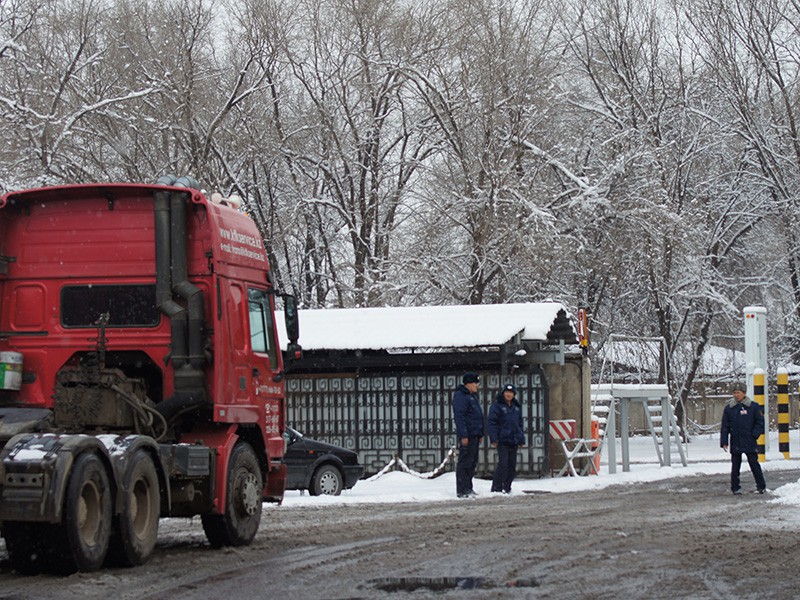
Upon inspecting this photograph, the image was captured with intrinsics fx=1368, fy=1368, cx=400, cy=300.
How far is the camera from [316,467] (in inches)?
863

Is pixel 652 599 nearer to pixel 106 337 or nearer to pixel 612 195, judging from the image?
pixel 106 337

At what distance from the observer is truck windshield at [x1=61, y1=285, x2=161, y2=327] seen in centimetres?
1211

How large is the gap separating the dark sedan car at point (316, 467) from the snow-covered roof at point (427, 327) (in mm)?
2766

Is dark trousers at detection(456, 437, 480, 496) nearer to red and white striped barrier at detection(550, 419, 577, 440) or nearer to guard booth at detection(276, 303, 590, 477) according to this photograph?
guard booth at detection(276, 303, 590, 477)

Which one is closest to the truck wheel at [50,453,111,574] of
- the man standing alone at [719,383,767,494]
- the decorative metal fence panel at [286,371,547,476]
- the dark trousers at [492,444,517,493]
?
the dark trousers at [492,444,517,493]

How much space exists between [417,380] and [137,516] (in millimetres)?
14000

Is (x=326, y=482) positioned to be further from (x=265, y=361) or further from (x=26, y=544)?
(x=26, y=544)

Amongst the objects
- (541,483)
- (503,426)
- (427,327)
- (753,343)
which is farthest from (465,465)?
(753,343)

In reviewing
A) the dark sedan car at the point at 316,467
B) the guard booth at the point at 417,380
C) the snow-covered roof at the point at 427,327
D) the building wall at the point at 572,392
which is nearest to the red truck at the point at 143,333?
the dark sedan car at the point at 316,467

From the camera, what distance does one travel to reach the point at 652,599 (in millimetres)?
8633

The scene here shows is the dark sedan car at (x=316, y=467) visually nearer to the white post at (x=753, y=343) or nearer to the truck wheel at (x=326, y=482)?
the truck wheel at (x=326, y=482)

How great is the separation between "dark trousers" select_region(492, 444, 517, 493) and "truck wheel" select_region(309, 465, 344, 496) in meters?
2.66

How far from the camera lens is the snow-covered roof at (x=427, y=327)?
24.0m

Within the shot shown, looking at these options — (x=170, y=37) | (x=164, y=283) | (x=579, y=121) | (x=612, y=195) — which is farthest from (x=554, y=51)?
(x=164, y=283)
